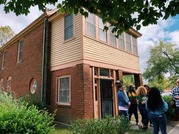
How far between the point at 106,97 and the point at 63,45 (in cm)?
442

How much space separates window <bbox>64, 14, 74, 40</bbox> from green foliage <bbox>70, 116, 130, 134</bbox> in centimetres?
635

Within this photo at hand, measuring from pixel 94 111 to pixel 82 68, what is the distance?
8.32ft

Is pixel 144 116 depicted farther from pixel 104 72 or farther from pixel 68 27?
pixel 68 27

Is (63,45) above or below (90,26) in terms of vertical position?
below

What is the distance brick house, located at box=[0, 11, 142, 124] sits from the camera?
31.4ft

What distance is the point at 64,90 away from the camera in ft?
34.8

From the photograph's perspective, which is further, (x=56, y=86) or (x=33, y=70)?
(x=33, y=70)

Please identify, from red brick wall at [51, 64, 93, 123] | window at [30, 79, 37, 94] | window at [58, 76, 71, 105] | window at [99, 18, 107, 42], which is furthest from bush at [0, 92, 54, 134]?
window at [30, 79, 37, 94]

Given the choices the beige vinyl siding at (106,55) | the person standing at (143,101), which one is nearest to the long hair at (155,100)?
the person standing at (143,101)

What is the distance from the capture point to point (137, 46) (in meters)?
16.8

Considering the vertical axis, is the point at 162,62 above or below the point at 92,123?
above

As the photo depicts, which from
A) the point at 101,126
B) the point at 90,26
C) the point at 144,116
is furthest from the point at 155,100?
the point at 90,26

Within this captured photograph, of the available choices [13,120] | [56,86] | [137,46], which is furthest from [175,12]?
[137,46]

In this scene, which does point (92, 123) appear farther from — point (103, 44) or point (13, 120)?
point (103, 44)
